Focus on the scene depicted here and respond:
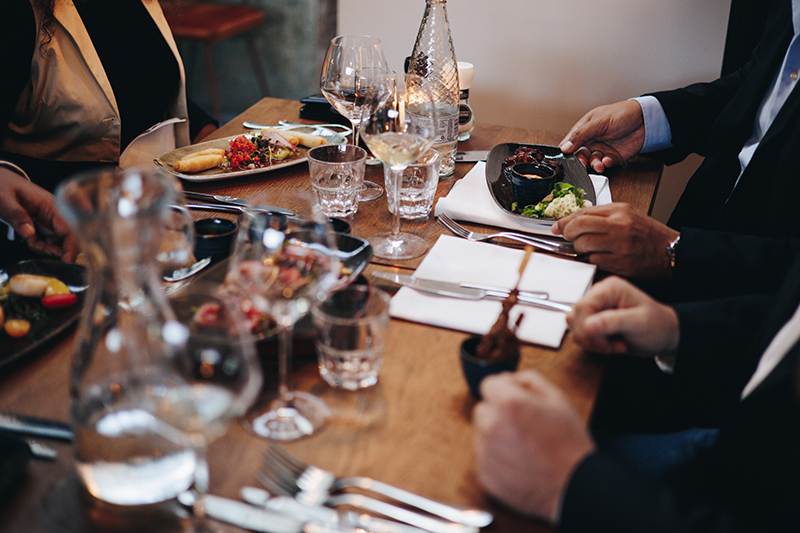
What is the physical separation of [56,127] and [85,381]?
1.28 meters

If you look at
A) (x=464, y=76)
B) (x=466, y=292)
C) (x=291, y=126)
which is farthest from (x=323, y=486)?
(x=464, y=76)

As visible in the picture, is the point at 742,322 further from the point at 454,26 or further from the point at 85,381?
the point at 454,26

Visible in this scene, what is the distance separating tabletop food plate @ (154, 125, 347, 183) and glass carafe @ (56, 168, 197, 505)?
2.53ft

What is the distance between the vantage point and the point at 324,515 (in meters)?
0.59

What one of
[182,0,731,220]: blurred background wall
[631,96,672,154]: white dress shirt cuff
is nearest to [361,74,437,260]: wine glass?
[631,96,672,154]: white dress shirt cuff

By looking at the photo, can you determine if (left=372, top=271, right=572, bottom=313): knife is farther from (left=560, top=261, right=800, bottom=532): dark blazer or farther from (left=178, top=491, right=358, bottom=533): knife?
(left=178, top=491, right=358, bottom=533): knife

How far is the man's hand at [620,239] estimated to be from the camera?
1.10 metres

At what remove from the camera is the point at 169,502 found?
609 millimetres

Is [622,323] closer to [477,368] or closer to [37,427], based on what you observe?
[477,368]

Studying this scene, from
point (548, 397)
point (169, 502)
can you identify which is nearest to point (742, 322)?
point (548, 397)

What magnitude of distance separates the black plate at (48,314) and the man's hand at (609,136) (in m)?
1.16

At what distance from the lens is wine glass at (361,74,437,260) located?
3.55ft

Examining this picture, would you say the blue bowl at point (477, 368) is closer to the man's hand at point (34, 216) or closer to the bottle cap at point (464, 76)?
the man's hand at point (34, 216)

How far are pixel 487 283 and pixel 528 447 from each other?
0.43 meters
